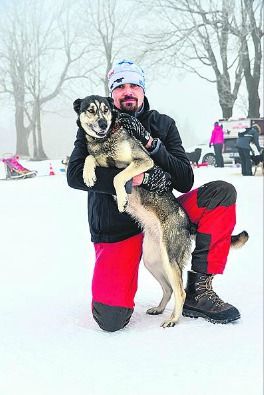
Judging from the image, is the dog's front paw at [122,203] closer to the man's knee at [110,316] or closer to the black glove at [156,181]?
the black glove at [156,181]

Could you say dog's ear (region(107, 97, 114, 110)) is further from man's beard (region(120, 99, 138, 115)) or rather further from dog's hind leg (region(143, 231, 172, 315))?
dog's hind leg (region(143, 231, 172, 315))

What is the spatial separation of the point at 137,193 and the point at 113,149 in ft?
0.44

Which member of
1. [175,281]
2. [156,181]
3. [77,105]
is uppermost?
[77,105]

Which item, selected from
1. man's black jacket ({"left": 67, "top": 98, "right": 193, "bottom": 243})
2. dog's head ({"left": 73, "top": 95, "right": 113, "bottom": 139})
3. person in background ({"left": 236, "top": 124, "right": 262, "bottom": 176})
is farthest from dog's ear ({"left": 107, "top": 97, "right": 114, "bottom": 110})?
person in background ({"left": 236, "top": 124, "right": 262, "bottom": 176})

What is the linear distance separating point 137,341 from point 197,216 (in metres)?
0.37

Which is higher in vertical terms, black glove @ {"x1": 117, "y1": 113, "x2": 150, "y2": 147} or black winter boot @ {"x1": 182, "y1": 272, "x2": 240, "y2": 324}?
black glove @ {"x1": 117, "y1": 113, "x2": 150, "y2": 147}

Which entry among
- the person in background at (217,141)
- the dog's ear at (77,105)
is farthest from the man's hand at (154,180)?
the person in background at (217,141)

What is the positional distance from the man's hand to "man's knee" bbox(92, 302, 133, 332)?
1.08 feet

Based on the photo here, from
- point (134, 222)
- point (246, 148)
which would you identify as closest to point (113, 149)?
point (134, 222)

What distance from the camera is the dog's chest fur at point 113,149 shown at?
1279mm

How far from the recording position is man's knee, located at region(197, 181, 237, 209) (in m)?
1.29

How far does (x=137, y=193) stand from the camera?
129 cm

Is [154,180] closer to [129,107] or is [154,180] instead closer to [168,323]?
[129,107]

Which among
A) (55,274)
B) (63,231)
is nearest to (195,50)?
(63,231)
